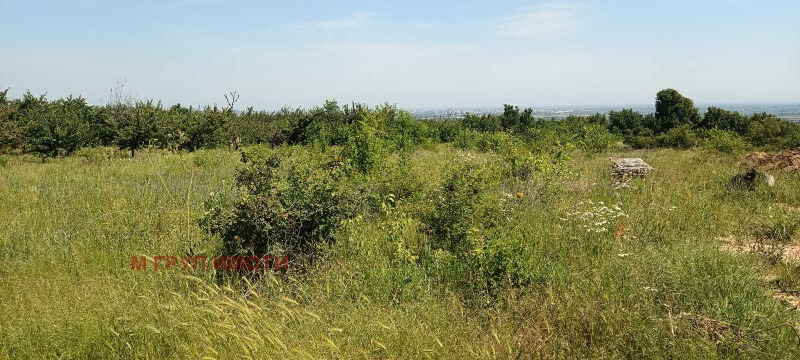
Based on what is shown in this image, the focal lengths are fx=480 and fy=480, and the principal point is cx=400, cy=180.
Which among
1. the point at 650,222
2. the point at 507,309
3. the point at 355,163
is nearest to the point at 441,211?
the point at 507,309

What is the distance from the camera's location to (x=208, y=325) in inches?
117

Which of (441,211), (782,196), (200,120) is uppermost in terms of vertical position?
(200,120)

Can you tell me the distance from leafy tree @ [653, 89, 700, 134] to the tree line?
5 centimetres

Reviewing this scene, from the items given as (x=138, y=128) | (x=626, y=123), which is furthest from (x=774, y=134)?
(x=138, y=128)

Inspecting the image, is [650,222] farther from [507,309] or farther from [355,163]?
[355,163]

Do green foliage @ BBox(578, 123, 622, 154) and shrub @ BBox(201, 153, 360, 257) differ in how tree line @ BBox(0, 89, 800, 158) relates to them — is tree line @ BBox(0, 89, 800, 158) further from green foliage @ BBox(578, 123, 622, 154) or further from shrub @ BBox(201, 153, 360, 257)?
shrub @ BBox(201, 153, 360, 257)

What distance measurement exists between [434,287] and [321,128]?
16.0 meters

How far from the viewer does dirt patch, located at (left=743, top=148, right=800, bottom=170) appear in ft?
34.9

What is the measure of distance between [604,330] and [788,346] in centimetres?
99

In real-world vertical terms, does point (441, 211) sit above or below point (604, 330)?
above

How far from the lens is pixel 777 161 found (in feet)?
36.7

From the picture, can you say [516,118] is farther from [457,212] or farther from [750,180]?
[457,212]

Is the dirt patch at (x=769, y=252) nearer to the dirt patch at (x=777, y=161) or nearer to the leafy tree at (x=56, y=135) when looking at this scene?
the dirt patch at (x=777, y=161)

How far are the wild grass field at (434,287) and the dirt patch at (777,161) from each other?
483cm
